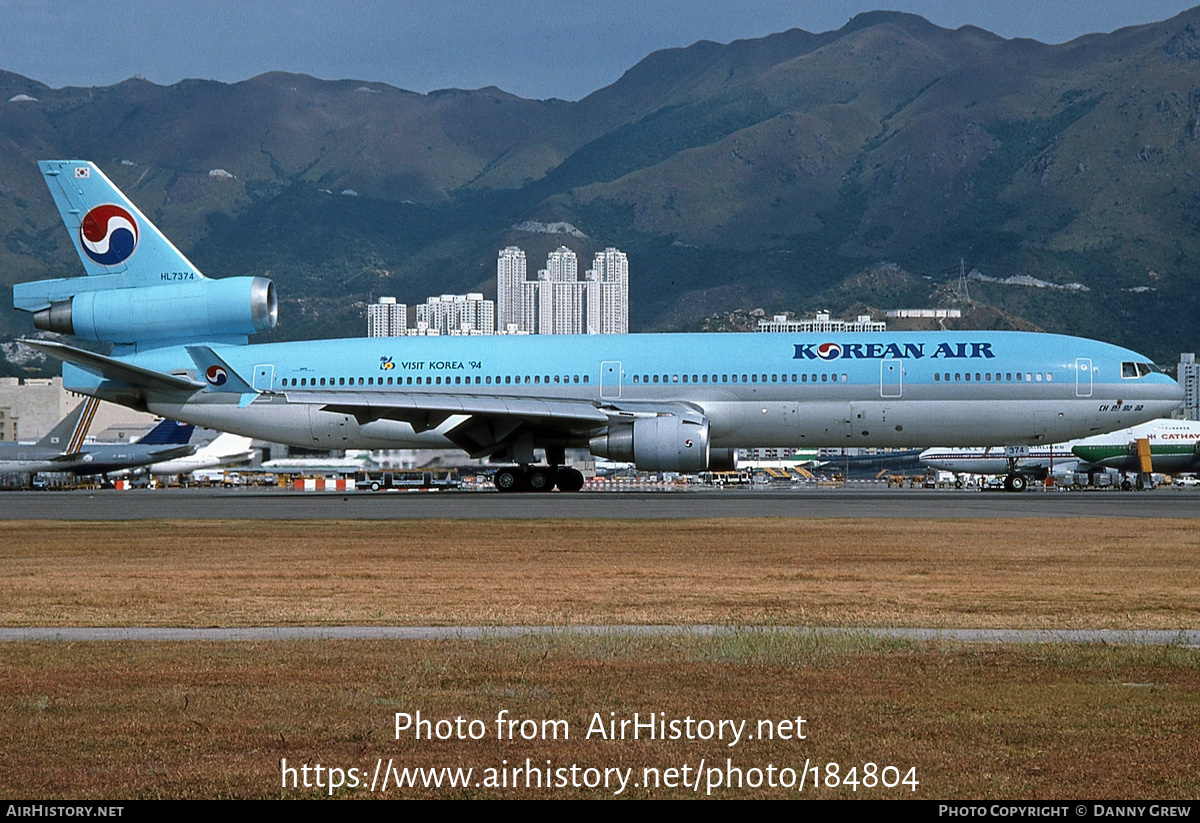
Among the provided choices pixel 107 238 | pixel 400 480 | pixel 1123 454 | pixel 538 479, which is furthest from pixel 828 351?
pixel 400 480

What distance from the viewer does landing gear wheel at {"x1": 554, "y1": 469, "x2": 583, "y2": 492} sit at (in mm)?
44625

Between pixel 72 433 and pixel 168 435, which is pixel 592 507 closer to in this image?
pixel 72 433

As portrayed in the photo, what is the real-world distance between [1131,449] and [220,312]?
53629 millimetres

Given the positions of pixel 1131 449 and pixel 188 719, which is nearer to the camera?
pixel 188 719

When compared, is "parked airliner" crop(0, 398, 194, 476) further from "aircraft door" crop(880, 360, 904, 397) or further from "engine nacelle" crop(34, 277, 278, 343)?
"aircraft door" crop(880, 360, 904, 397)

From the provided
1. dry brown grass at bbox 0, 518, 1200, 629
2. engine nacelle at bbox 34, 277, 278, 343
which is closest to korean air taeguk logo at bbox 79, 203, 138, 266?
engine nacelle at bbox 34, 277, 278, 343

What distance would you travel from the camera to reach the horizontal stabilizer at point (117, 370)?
39.7 m

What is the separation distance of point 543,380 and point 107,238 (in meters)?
14.5

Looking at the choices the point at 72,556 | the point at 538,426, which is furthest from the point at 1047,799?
the point at 538,426

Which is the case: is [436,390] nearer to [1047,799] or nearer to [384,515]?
[384,515]

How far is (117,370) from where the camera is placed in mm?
42375

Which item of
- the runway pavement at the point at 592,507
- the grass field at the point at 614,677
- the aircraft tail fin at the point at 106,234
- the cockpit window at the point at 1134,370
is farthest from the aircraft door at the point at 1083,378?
the aircraft tail fin at the point at 106,234

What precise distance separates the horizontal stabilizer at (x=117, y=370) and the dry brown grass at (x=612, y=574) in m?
11.9

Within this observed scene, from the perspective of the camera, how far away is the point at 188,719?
930 cm
